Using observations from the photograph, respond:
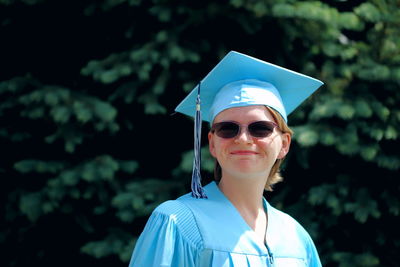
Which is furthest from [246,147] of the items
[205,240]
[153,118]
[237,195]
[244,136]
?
[153,118]

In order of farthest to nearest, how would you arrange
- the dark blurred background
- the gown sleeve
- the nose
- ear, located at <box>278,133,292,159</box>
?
1. the dark blurred background
2. ear, located at <box>278,133,292,159</box>
3. the nose
4. the gown sleeve

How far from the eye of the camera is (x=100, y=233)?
13.4ft

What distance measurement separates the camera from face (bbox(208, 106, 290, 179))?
7.05 ft

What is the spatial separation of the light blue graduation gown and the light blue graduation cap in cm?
14

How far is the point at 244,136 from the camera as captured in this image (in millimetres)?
2143

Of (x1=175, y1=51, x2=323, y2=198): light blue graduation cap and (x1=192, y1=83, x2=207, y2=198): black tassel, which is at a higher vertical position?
(x1=175, y1=51, x2=323, y2=198): light blue graduation cap

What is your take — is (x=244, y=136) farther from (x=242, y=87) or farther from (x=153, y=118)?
(x=153, y=118)

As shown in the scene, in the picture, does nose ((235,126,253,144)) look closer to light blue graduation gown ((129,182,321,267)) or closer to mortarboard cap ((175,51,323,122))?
mortarboard cap ((175,51,323,122))

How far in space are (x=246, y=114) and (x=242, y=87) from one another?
130 mm

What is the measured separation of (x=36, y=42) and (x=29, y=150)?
0.84m

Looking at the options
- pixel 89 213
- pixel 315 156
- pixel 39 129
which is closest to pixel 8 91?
pixel 39 129

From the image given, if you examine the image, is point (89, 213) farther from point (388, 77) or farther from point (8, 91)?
point (388, 77)

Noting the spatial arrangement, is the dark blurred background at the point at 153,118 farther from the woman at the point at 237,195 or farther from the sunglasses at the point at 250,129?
the sunglasses at the point at 250,129

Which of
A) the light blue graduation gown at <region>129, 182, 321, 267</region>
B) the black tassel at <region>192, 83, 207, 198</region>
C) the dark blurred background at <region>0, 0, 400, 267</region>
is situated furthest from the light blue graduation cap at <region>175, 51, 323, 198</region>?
the dark blurred background at <region>0, 0, 400, 267</region>
